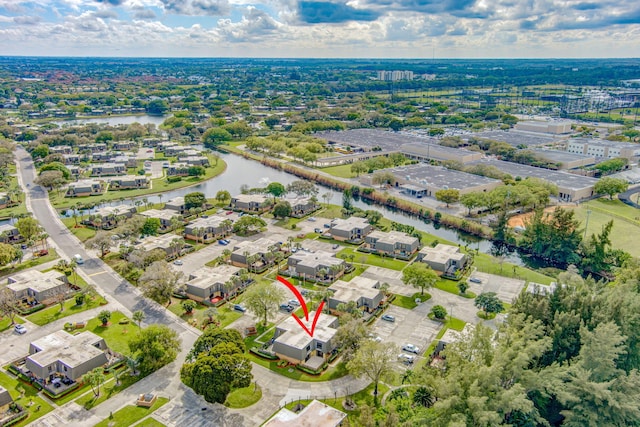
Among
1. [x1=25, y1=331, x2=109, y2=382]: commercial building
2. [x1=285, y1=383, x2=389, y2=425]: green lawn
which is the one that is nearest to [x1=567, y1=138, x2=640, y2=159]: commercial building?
[x1=285, y1=383, x2=389, y2=425]: green lawn

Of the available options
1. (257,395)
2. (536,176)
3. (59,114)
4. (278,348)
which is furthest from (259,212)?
(59,114)

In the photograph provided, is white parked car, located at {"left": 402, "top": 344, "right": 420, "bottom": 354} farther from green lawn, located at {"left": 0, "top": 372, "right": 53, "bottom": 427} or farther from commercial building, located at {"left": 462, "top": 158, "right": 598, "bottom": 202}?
commercial building, located at {"left": 462, "top": 158, "right": 598, "bottom": 202}

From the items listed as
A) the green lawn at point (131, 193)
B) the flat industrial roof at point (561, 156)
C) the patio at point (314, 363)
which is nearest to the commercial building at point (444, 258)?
the patio at point (314, 363)

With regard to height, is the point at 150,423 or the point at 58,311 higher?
the point at 150,423

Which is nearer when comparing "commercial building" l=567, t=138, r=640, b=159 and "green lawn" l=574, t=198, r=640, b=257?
"green lawn" l=574, t=198, r=640, b=257

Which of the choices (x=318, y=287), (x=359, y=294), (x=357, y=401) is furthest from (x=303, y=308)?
(x=357, y=401)

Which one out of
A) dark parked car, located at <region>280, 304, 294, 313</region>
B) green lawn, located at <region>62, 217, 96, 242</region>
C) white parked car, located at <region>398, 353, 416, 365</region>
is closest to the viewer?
white parked car, located at <region>398, 353, 416, 365</region>

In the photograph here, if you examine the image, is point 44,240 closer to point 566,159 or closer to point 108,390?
point 108,390

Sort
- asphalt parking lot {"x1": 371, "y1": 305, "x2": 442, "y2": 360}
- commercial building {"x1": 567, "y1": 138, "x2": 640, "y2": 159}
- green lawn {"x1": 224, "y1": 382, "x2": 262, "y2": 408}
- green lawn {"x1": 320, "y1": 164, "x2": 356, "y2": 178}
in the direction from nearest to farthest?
1. green lawn {"x1": 224, "y1": 382, "x2": 262, "y2": 408}
2. asphalt parking lot {"x1": 371, "y1": 305, "x2": 442, "y2": 360}
3. green lawn {"x1": 320, "y1": 164, "x2": 356, "y2": 178}
4. commercial building {"x1": 567, "y1": 138, "x2": 640, "y2": 159}
